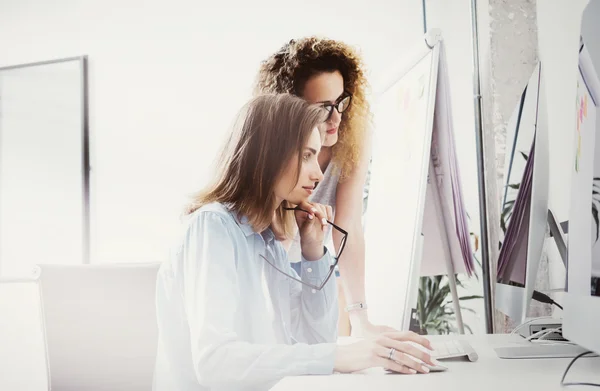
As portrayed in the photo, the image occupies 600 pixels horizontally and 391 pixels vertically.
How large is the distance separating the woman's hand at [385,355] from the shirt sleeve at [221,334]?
39 millimetres

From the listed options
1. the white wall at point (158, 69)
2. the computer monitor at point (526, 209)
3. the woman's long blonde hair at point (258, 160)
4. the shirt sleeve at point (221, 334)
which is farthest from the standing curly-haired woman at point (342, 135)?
the shirt sleeve at point (221, 334)

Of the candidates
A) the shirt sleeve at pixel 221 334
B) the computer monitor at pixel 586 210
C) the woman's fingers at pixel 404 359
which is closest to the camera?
the computer monitor at pixel 586 210

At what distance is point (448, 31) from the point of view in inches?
98.4

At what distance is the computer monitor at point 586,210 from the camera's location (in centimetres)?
80

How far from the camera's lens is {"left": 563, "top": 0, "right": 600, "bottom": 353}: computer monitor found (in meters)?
0.80

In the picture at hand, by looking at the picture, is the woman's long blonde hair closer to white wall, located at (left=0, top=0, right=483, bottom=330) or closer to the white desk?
the white desk

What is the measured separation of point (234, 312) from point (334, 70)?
3.83ft

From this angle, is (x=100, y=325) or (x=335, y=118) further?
(x=335, y=118)

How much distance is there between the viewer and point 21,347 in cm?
277

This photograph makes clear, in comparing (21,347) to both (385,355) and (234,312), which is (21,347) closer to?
(234,312)

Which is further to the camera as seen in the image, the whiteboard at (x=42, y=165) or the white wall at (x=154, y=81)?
the whiteboard at (x=42, y=165)

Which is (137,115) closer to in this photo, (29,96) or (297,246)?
(29,96)

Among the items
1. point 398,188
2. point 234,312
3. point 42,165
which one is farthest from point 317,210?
point 42,165

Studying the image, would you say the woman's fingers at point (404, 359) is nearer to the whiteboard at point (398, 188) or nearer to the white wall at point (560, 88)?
the whiteboard at point (398, 188)
